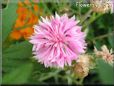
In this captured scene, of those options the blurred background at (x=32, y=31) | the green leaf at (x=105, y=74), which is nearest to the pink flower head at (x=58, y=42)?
the blurred background at (x=32, y=31)

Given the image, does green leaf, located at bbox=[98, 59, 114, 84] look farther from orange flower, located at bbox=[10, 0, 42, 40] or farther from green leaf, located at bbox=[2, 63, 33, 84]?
orange flower, located at bbox=[10, 0, 42, 40]

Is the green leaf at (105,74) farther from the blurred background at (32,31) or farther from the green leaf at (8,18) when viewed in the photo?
the green leaf at (8,18)

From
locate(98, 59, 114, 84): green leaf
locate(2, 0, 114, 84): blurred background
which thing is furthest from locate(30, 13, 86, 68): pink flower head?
locate(98, 59, 114, 84): green leaf

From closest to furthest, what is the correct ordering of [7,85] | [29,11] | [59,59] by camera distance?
[7,85], [59,59], [29,11]

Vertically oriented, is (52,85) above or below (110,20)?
below

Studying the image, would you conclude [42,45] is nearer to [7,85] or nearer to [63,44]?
[63,44]

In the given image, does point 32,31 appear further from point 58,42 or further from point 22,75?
point 22,75

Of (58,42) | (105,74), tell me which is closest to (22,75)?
(105,74)

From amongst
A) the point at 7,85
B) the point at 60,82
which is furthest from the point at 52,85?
the point at 7,85
